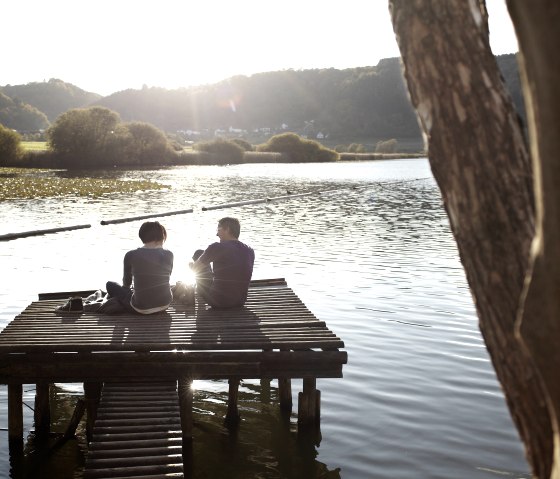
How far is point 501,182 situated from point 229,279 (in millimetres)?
7558

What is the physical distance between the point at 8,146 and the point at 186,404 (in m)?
87.8

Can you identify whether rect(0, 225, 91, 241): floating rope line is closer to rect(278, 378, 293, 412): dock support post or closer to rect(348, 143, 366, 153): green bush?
rect(278, 378, 293, 412): dock support post

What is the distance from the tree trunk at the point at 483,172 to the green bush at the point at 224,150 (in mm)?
114077

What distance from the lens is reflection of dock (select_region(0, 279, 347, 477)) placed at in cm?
845

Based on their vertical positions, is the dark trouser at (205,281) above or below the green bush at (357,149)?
above

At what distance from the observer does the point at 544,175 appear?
261cm

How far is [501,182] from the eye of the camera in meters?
3.36

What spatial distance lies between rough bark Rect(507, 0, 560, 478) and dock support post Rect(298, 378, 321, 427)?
676 centimetres

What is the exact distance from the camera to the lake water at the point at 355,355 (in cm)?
907

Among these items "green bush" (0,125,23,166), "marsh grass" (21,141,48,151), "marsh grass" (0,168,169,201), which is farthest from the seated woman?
"marsh grass" (21,141,48,151)

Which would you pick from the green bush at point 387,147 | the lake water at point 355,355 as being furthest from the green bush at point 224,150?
the lake water at point 355,355

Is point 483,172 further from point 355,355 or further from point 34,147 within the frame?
point 34,147

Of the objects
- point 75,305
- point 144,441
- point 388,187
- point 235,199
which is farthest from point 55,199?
point 144,441

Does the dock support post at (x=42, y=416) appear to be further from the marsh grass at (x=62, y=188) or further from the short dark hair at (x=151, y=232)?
the marsh grass at (x=62, y=188)
